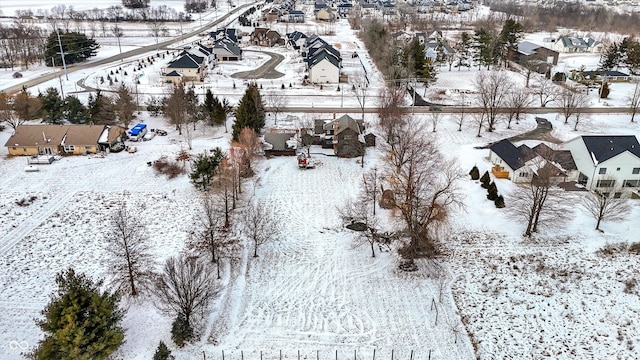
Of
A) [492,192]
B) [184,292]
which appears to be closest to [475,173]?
[492,192]

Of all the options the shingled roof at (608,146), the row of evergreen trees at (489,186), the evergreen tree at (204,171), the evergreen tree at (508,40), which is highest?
the evergreen tree at (508,40)

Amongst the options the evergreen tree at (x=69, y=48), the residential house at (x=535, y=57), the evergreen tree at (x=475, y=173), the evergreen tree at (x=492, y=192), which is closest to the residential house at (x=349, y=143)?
the evergreen tree at (x=475, y=173)

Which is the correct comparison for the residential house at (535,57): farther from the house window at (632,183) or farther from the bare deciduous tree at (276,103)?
the house window at (632,183)

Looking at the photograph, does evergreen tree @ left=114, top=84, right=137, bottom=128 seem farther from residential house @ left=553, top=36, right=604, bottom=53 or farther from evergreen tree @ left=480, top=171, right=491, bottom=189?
residential house @ left=553, top=36, right=604, bottom=53

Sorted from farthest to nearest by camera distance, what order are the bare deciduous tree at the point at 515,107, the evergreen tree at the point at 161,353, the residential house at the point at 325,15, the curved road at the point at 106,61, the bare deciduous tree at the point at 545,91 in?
the residential house at the point at 325,15, the curved road at the point at 106,61, the bare deciduous tree at the point at 545,91, the bare deciduous tree at the point at 515,107, the evergreen tree at the point at 161,353

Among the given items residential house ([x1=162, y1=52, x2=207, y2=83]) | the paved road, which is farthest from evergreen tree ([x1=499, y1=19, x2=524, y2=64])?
residential house ([x1=162, y1=52, x2=207, y2=83])

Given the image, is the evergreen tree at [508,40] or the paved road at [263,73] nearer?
the paved road at [263,73]
